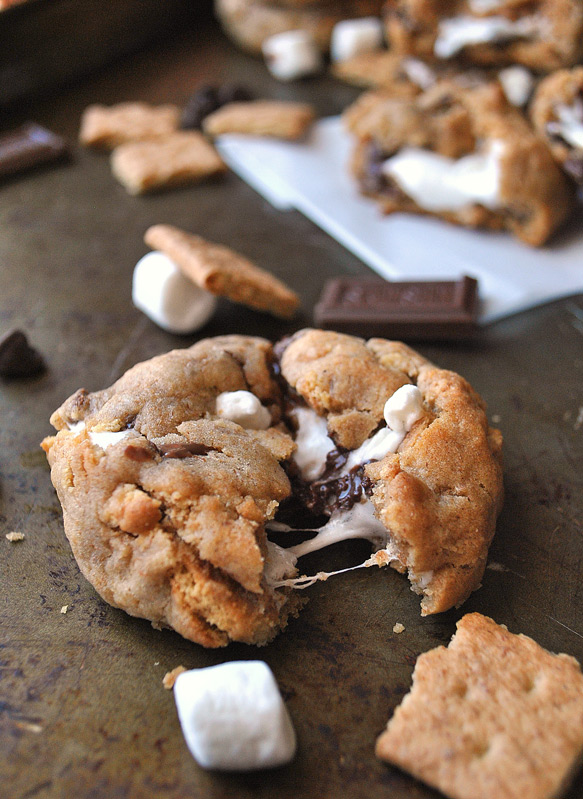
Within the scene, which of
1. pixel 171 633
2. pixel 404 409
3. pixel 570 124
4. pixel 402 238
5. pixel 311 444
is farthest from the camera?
pixel 402 238

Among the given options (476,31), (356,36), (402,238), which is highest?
(476,31)

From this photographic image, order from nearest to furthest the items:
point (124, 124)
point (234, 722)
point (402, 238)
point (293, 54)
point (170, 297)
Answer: point (234, 722)
point (170, 297)
point (402, 238)
point (124, 124)
point (293, 54)

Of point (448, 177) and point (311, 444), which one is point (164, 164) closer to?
point (448, 177)

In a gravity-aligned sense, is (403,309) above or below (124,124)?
below

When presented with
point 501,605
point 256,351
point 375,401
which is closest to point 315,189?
point 256,351

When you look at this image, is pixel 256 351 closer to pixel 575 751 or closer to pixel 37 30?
pixel 575 751

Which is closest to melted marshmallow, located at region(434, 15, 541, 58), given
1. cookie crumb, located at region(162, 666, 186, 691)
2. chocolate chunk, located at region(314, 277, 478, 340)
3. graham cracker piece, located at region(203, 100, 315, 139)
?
graham cracker piece, located at region(203, 100, 315, 139)

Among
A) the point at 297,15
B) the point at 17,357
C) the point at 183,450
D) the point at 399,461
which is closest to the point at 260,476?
the point at 183,450
